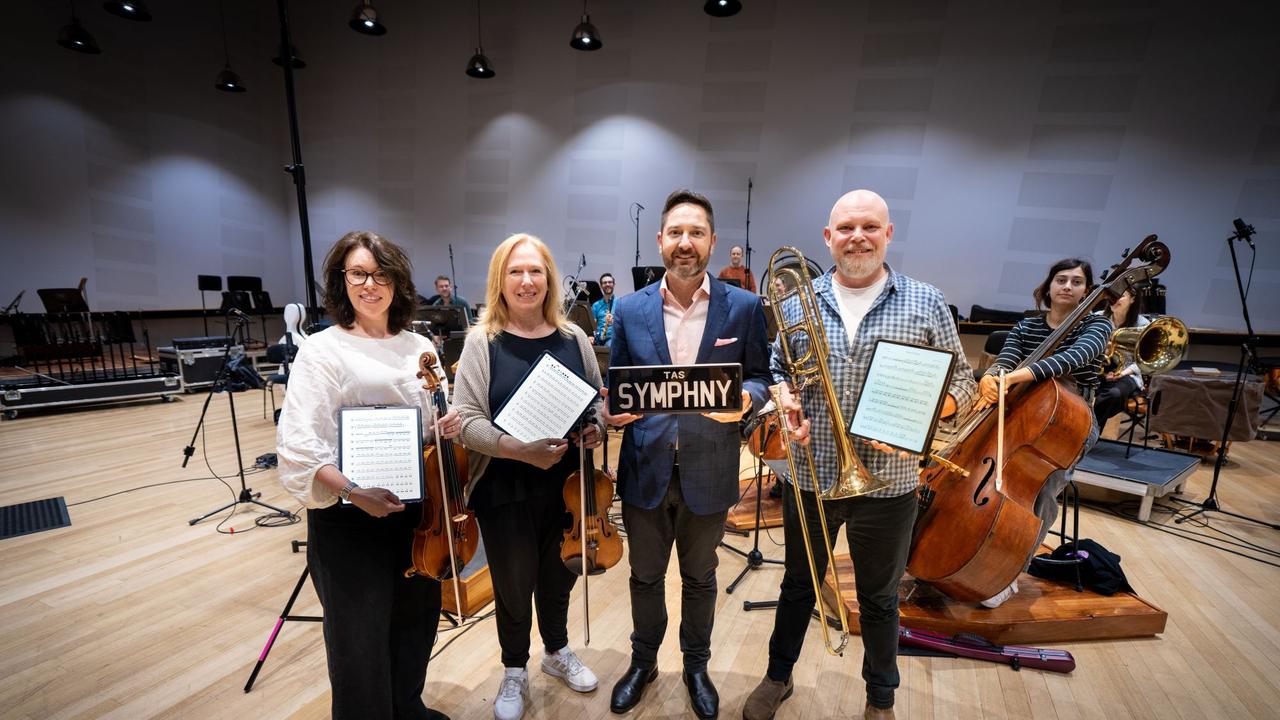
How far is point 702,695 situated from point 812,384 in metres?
1.29

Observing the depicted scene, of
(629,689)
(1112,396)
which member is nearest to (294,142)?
(629,689)

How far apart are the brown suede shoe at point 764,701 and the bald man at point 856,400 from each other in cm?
33

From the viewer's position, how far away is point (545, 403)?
1637 millimetres

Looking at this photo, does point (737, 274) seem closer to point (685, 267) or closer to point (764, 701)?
A: point (685, 267)

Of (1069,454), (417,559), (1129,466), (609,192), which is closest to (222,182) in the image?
(609,192)

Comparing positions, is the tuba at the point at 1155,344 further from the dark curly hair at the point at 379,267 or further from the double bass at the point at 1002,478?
the dark curly hair at the point at 379,267

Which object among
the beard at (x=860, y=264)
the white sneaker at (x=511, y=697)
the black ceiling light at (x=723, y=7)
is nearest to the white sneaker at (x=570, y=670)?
the white sneaker at (x=511, y=697)

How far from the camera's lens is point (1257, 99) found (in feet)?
21.1

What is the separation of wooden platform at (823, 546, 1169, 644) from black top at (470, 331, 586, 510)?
177cm

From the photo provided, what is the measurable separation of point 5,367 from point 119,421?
296cm

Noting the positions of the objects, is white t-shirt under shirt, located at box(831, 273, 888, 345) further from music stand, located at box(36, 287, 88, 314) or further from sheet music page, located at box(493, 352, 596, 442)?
music stand, located at box(36, 287, 88, 314)

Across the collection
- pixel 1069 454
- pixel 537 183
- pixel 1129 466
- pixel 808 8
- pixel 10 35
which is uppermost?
pixel 808 8

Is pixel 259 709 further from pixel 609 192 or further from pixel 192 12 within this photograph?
pixel 192 12

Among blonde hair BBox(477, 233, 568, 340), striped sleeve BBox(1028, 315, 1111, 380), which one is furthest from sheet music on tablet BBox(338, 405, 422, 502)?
striped sleeve BBox(1028, 315, 1111, 380)
